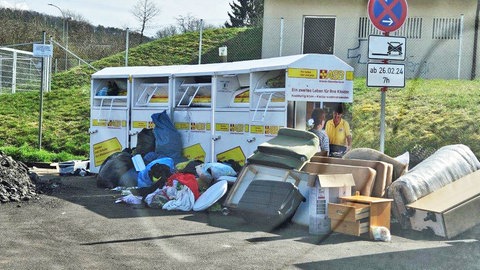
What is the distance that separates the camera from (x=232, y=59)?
21.6 metres

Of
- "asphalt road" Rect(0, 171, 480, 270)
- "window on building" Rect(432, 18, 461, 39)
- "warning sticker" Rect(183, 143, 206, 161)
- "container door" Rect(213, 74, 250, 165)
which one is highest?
"window on building" Rect(432, 18, 461, 39)

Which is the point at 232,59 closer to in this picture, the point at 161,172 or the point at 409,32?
the point at 409,32

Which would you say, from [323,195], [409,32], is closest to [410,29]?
[409,32]

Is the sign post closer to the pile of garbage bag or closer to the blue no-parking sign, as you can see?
the blue no-parking sign

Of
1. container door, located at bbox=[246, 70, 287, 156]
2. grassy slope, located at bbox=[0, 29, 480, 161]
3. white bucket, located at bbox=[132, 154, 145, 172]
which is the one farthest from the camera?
grassy slope, located at bbox=[0, 29, 480, 161]

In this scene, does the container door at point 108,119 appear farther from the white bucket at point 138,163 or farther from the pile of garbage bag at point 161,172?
the white bucket at point 138,163

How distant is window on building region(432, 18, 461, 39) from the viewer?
15.9 meters

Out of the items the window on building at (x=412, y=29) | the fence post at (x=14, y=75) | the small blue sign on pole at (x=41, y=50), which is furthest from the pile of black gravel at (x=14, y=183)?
the fence post at (x=14, y=75)

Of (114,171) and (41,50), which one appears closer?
(114,171)

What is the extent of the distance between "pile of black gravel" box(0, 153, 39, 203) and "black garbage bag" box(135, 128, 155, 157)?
2.27 metres

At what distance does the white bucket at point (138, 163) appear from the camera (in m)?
12.0

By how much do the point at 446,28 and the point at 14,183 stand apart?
437 inches

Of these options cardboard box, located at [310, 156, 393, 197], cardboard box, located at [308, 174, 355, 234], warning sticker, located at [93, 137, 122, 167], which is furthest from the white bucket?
cardboard box, located at [308, 174, 355, 234]

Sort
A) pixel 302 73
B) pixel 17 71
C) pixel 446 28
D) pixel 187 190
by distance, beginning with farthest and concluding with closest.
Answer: pixel 17 71 → pixel 446 28 → pixel 302 73 → pixel 187 190
